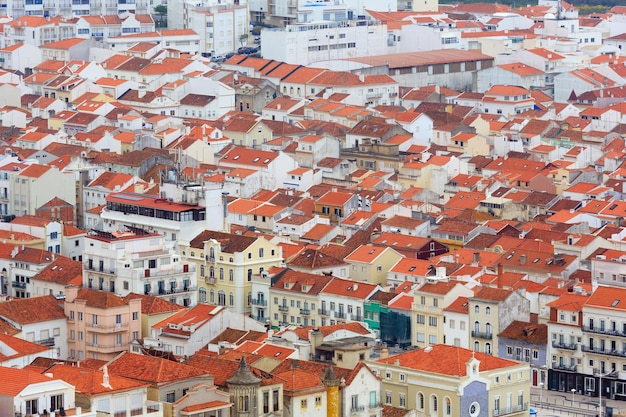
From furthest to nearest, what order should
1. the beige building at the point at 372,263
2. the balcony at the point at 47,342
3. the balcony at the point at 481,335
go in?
1. the beige building at the point at 372,263
2. the balcony at the point at 481,335
3. the balcony at the point at 47,342

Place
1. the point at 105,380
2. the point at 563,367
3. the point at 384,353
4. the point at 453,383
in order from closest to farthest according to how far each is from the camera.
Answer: the point at 105,380, the point at 453,383, the point at 384,353, the point at 563,367

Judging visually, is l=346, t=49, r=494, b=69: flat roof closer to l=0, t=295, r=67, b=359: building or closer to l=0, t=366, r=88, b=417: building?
l=0, t=295, r=67, b=359: building

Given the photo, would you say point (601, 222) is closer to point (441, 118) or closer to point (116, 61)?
point (441, 118)

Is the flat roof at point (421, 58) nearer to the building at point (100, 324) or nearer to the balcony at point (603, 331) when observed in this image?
the balcony at point (603, 331)

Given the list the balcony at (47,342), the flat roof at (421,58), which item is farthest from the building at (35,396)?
the flat roof at (421,58)

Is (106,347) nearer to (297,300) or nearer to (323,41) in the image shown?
(297,300)

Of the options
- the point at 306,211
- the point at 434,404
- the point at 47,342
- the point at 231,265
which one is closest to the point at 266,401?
the point at 434,404
